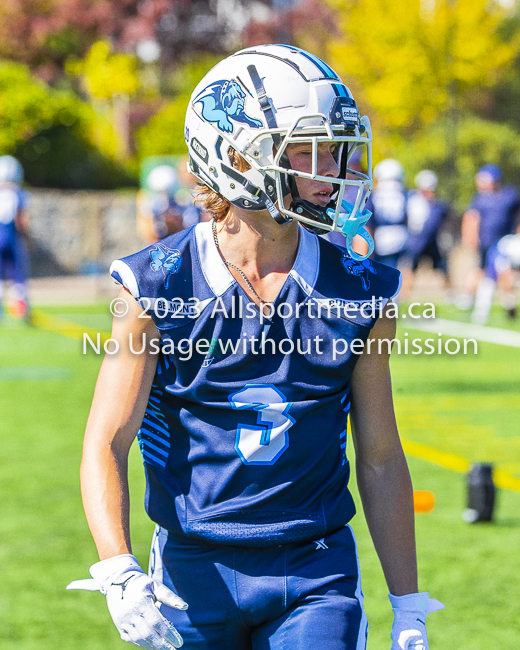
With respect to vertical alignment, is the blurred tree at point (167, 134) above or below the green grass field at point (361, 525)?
above

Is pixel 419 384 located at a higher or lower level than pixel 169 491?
lower

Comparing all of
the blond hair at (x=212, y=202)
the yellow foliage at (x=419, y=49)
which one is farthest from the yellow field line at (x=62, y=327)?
the yellow foliage at (x=419, y=49)

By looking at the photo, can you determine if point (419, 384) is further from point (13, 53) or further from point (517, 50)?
point (13, 53)

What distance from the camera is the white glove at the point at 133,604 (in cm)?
214

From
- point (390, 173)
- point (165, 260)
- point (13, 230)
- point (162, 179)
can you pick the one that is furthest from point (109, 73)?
point (165, 260)

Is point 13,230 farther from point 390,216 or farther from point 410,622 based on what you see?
point 410,622

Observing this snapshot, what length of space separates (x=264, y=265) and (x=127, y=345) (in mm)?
413

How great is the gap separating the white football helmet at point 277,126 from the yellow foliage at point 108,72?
36.1 meters

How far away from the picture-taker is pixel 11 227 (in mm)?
15953

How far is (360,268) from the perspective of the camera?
2562 mm

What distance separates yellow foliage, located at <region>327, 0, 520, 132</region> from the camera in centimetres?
2891

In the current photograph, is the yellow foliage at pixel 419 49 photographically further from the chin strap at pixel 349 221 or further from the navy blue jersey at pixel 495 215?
the chin strap at pixel 349 221

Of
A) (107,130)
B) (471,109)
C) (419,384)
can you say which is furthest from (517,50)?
(419,384)

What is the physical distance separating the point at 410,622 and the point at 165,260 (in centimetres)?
107
